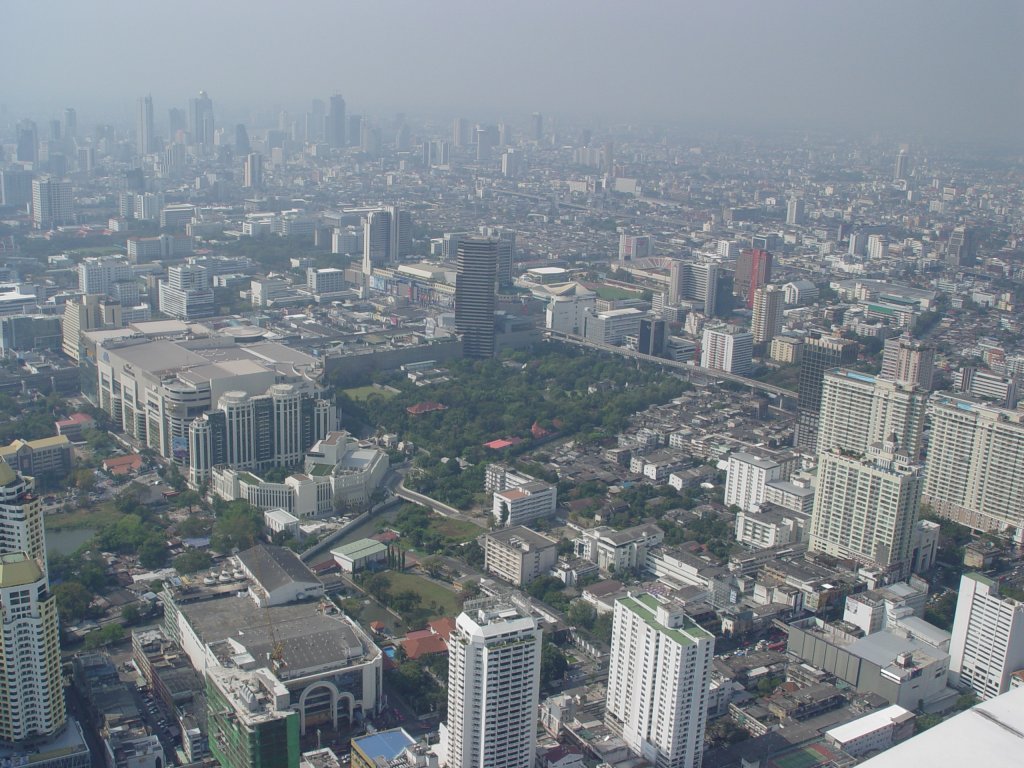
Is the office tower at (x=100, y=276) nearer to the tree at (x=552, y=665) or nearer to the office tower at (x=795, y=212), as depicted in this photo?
the tree at (x=552, y=665)

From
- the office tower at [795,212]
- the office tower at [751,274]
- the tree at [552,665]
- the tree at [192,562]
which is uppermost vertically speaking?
the office tower at [795,212]

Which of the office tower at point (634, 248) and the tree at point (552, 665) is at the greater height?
the office tower at point (634, 248)

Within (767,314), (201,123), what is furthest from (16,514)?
(201,123)

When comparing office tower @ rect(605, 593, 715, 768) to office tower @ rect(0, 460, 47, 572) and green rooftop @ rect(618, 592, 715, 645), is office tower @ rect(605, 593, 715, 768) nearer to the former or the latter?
green rooftop @ rect(618, 592, 715, 645)

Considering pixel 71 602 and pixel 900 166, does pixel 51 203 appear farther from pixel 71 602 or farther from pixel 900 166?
pixel 71 602

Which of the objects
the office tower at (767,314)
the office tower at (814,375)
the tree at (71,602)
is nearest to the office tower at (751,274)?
the office tower at (767,314)
